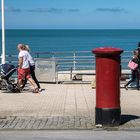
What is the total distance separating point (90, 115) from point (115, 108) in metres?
1.48

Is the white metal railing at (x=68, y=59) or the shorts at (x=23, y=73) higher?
the white metal railing at (x=68, y=59)

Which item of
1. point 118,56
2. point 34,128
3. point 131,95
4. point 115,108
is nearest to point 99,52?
point 118,56

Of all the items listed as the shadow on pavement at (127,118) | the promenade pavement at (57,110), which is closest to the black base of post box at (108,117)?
the promenade pavement at (57,110)

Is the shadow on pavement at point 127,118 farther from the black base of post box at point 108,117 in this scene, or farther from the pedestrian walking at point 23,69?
the pedestrian walking at point 23,69

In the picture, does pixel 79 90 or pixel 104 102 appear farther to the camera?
pixel 79 90

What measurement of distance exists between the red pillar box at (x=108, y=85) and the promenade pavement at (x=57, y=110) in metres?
0.23

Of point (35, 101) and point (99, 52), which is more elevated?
point (99, 52)

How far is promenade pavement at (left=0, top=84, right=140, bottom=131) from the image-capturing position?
1183 centimetres

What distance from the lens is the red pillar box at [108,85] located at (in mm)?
11578

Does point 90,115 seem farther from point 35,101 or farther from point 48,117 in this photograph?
point 35,101

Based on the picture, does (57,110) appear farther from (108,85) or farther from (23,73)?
(23,73)

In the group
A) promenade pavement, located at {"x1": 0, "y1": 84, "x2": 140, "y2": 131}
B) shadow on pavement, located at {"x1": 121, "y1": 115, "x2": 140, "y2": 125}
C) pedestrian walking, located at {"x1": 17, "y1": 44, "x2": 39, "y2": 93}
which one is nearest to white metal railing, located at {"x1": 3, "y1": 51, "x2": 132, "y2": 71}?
pedestrian walking, located at {"x1": 17, "y1": 44, "x2": 39, "y2": 93}

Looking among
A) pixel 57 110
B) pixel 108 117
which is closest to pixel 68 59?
pixel 57 110

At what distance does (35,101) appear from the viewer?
51.2 ft
